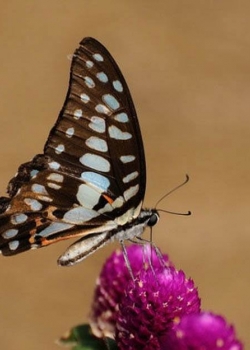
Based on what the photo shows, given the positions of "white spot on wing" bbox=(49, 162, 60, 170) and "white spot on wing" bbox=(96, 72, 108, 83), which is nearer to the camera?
"white spot on wing" bbox=(96, 72, 108, 83)

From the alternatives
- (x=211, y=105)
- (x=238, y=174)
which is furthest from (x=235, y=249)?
(x=211, y=105)

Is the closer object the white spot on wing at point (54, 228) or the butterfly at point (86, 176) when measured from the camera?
the butterfly at point (86, 176)

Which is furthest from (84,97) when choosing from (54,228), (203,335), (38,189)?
(203,335)

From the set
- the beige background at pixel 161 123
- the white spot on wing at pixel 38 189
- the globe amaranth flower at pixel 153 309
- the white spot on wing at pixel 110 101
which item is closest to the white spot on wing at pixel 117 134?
the white spot on wing at pixel 110 101

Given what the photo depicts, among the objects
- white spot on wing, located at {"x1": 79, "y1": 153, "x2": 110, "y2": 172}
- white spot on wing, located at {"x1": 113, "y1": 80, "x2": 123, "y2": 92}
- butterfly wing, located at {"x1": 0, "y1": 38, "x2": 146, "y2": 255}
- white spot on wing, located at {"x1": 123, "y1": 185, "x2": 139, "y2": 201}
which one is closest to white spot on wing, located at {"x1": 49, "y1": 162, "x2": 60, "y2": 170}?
butterfly wing, located at {"x1": 0, "y1": 38, "x2": 146, "y2": 255}

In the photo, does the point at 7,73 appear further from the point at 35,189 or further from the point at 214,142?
the point at 35,189

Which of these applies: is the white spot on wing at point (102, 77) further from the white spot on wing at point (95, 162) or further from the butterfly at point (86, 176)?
the white spot on wing at point (95, 162)

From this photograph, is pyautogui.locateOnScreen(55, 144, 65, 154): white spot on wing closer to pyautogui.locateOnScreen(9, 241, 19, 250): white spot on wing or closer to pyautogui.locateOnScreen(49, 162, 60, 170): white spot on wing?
pyautogui.locateOnScreen(49, 162, 60, 170): white spot on wing
